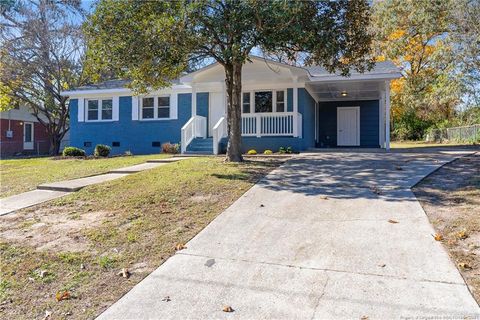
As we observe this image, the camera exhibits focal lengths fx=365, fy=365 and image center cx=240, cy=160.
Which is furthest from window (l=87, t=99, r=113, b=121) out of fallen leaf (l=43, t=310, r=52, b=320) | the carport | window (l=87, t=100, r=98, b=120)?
fallen leaf (l=43, t=310, r=52, b=320)

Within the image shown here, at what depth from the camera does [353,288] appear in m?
3.42

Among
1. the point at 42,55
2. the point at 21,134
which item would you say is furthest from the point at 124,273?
the point at 21,134

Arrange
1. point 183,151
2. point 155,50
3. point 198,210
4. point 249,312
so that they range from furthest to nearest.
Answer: point 183,151
point 155,50
point 198,210
point 249,312

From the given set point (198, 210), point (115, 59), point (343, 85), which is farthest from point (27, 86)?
point (198, 210)

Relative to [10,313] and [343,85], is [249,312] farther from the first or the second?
[343,85]

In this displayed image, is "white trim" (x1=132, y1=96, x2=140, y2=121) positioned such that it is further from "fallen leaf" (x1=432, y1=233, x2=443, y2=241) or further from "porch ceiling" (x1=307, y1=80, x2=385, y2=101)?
"fallen leaf" (x1=432, y1=233, x2=443, y2=241)

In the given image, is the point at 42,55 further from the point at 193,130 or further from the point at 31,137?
the point at 193,130

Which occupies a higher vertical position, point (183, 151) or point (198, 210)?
point (183, 151)

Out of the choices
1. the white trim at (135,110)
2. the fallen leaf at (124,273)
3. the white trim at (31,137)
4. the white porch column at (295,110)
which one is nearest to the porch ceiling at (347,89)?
the white porch column at (295,110)

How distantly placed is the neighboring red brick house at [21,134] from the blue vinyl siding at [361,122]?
21.1 meters

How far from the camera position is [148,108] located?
17953 mm

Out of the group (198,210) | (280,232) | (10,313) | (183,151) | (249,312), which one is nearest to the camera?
(249,312)

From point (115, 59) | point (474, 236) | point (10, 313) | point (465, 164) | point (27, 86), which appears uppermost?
point (27, 86)

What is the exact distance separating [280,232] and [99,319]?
8.27ft
